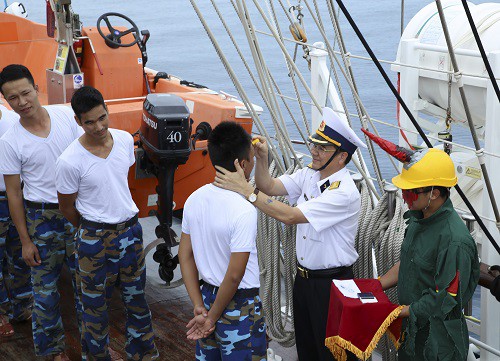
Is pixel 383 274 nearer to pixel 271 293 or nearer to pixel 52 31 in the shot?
pixel 271 293

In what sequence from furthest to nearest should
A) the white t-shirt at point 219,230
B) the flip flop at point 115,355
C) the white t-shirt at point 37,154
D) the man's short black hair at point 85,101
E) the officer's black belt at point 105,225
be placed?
the flip flop at point 115,355 < the white t-shirt at point 37,154 < the officer's black belt at point 105,225 < the man's short black hair at point 85,101 < the white t-shirt at point 219,230

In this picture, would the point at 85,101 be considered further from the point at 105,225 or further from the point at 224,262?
the point at 224,262

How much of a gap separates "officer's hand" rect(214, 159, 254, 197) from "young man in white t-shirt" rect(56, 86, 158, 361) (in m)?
0.80

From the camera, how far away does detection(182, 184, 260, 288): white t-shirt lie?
8.63 ft

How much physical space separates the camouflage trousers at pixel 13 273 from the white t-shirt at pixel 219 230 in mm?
1591

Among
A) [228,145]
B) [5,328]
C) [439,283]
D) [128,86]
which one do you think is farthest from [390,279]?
[128,86]

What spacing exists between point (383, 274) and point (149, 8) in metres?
22.5

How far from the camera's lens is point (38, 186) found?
360 centimetres

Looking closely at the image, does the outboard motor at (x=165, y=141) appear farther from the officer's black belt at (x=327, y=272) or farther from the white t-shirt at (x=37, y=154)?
the officer's black belt at (x=327, y=272)

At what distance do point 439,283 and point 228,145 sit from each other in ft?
2.65

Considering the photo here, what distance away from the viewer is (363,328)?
107 inches

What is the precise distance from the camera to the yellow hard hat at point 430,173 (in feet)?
8.40

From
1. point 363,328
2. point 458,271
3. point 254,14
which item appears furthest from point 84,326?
point 254,14

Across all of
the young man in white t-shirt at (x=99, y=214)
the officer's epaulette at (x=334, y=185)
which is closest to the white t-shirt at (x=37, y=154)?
the young man in white t-shirt at (x=99, y=214)
